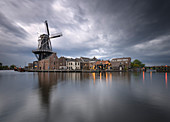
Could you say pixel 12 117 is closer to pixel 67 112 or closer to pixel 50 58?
pixel 67 112

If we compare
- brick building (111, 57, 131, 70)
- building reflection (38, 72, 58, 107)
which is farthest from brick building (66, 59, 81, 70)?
building reflection (38, 72, 58, 107)

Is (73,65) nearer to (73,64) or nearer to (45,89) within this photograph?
(73,64)

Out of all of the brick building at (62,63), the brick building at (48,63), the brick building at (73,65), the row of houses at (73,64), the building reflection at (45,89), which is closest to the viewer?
the building reflection at (45,89)

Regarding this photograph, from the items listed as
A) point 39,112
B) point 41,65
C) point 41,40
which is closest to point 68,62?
point 41,65

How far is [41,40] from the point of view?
6600cm

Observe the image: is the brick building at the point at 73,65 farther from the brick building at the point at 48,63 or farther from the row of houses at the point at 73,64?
the brick building at the point at 48,63

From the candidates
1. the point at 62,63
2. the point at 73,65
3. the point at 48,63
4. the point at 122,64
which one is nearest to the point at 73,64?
the point at 73,65

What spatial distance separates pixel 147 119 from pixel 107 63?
233 ft

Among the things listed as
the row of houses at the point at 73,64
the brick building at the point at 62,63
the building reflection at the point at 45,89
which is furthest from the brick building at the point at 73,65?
the building reflection at the point at 45,89

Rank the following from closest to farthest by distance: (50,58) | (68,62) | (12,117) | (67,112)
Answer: (12,117) → (67,112) → (50,58) → (68,62)

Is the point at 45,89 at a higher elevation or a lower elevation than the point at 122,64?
lower

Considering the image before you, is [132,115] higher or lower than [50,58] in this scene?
lower

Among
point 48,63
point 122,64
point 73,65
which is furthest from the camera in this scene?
point 73,65

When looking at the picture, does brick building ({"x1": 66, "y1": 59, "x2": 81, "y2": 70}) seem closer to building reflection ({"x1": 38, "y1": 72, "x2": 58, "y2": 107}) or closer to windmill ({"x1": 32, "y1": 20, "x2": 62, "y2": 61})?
windmill ({"x1": 32, "y1": 20, "x2": 62, "y2": 61})
